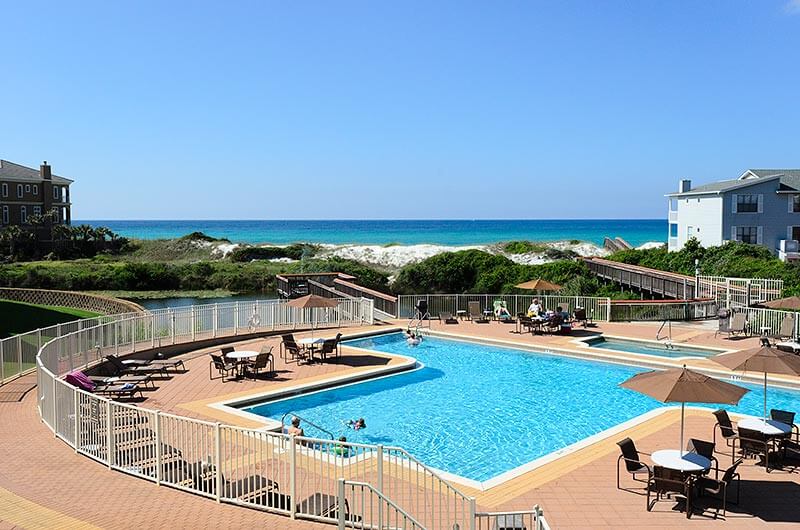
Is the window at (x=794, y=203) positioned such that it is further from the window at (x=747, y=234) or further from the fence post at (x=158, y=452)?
the fence post at (x=158, y=452)

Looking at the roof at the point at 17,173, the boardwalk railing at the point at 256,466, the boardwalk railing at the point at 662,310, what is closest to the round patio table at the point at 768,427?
the boardwalk railing at the point at 256,466

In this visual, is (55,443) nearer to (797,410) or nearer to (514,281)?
(797,410)

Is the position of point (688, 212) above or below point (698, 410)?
above

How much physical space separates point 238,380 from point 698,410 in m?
11.1

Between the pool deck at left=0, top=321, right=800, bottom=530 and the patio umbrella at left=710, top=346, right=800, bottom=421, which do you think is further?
the patio umbrella at left=710, top=346, right=800, bottom=421

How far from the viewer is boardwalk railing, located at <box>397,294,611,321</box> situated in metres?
27.7

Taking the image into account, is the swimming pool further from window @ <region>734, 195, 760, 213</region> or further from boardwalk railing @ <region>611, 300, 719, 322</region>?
window @ <region>734, 195, 760, 213</region>

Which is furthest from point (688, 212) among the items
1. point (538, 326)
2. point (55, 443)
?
point (55, 443)

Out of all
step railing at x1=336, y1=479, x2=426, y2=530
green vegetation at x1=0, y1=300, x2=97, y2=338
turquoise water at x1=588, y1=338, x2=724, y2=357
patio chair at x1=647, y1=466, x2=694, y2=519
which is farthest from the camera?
green vegetation at x1=0, y1=300, x2=97, y2=338

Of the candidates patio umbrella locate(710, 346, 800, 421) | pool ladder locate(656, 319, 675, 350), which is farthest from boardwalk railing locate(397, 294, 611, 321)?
patio umbrella locate(710, 346, 800, 421)

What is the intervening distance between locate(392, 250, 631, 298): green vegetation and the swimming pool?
1149 cm

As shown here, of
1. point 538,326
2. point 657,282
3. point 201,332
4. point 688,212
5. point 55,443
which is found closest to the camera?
point 55,443

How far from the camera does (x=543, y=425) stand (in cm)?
1478

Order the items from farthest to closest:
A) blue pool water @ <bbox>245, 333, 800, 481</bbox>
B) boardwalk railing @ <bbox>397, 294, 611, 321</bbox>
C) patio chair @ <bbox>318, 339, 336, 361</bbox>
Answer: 1. boardwalk railing @ <bbox>397, 294, 611, 321</bbox>
2. patio chair @ <bbox>318, 339, 336, 361</bbox>
3. blue pool water @ <bbox>245, 333, 800, 481</bbox>
